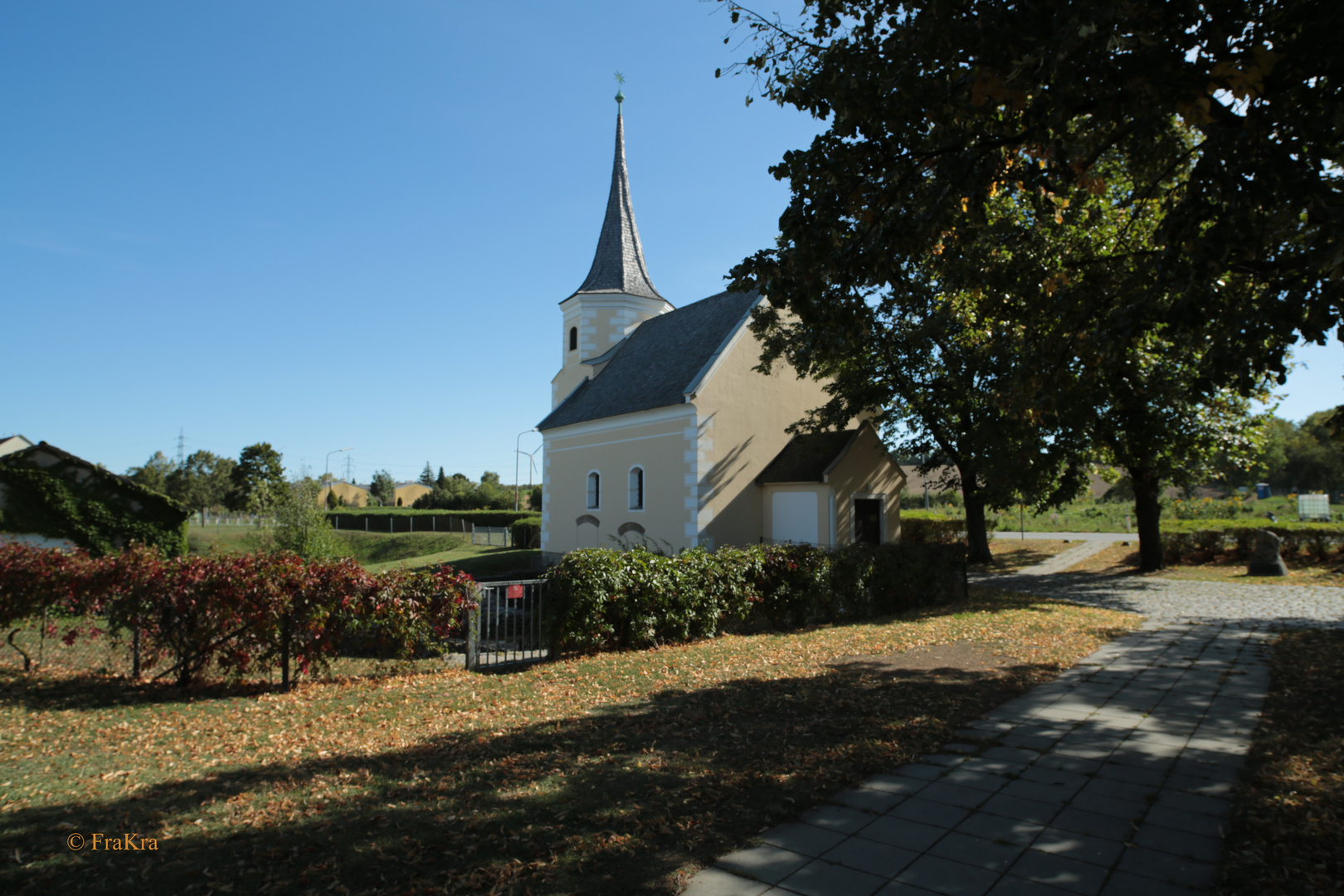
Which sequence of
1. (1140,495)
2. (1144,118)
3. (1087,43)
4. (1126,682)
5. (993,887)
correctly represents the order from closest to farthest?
(993,887) → (1087,43) → (1144,118) → (1126,682) → (1140,495)

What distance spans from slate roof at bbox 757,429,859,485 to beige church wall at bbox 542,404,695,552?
3.15 m

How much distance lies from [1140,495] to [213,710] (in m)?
25.1

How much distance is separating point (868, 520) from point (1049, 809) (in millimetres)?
17910

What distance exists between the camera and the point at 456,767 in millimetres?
5625

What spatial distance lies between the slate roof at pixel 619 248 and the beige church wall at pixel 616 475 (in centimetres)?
825

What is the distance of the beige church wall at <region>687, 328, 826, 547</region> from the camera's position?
2161 centimetres

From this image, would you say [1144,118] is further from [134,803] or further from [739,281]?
[134,803]

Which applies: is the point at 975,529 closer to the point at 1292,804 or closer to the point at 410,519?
the point at 1292,804

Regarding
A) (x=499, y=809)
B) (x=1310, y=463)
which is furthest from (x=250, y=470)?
(x=1310, y=463)

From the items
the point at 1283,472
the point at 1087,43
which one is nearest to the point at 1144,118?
the point at 1087,43

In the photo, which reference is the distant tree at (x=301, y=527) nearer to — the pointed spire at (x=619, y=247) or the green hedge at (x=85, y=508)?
the green hedge at (x=85, y=508)

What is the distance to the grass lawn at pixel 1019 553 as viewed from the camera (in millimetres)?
26000

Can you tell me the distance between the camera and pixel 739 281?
7293 mm

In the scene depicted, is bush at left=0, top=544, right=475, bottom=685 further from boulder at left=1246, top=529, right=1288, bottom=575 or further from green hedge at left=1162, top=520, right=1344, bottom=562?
green hedge at left=1162, top=520, right=1344, bottom=562
